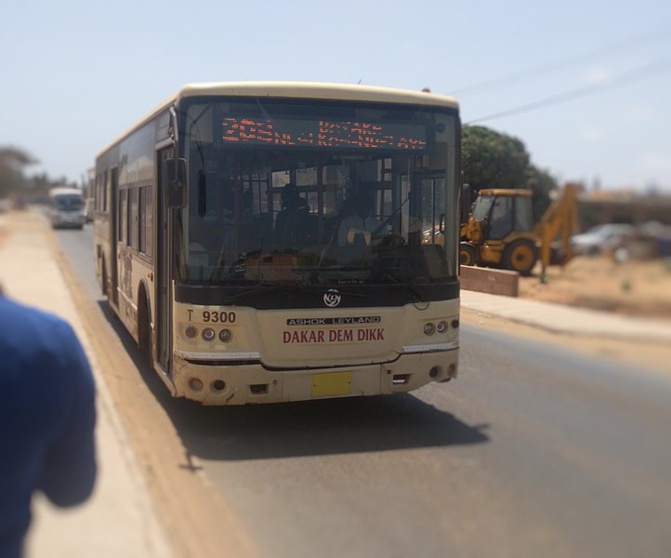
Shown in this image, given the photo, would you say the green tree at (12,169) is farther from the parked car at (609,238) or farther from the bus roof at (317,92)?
the bus roof at (317,92)

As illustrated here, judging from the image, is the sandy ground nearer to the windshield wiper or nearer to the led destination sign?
the windshield wiper

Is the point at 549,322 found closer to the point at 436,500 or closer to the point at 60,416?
the point at 60,416

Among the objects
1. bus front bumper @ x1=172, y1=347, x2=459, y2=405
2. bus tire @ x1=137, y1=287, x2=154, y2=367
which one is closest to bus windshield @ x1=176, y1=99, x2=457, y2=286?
bus front bumper @ x1=172, y1=347, x2=459, y2=405

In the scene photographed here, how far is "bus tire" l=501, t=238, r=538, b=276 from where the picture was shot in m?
8.02

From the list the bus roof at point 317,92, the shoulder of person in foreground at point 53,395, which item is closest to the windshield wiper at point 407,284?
the bus roof at point 317,92

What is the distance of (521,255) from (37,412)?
7749mm

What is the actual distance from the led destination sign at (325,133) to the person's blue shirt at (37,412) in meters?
4.08

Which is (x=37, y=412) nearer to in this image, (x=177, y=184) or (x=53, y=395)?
(x=53, y=395)

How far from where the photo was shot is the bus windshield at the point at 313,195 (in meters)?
5.93

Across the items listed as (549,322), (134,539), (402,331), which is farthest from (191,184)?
(549,322)

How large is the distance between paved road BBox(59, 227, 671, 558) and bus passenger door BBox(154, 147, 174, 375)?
2.03 ft

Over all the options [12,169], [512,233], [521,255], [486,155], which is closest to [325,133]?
[486,155]

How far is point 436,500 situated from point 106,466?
7.26ft

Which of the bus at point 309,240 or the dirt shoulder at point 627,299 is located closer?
the dirt shoulder at point 627,299
